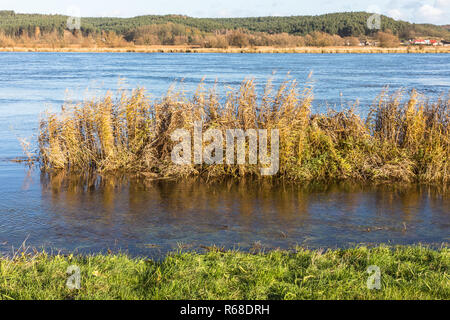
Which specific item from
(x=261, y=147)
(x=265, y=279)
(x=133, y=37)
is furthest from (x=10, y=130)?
(x=133, y=37)

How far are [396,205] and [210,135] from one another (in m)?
4.22

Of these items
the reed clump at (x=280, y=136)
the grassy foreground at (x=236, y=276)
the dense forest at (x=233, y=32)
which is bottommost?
the grassy foreground at (x=236, y=276)

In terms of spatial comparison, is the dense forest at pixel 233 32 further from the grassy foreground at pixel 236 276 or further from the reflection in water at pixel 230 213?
the grassy foreground at pixel 236 276

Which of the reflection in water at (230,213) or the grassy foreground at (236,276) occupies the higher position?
the grassy foreground at (236,276)

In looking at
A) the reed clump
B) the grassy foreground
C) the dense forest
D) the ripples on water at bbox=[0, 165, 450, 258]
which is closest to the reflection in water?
the ripples on water at bbox=[0, 165, 450, 258]

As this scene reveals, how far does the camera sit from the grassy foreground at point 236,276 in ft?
17.4

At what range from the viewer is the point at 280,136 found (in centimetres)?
1127

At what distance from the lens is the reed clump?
11453 millimetres

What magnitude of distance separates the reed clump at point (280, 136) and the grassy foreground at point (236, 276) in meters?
5.03

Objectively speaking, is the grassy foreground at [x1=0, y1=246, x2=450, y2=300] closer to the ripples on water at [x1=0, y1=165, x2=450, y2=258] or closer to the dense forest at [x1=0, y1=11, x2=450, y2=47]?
the ripples on water at [x1=0, y1=165, x2=450, y2=258]

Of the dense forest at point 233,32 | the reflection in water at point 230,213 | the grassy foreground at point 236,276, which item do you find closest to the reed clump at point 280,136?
the reflection in water at point 230,213

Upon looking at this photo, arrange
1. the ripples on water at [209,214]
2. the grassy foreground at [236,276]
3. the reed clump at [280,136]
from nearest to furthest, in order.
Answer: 1. the grassy foreground at [236,276]
2. the ripples on water at [209,214]
3. the reed clump at [280,136]

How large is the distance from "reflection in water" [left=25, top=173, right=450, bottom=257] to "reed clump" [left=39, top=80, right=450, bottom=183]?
1.50 ft

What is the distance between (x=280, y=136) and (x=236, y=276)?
19.3 feet
